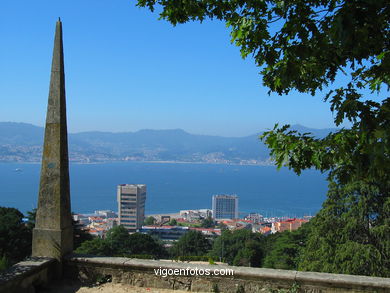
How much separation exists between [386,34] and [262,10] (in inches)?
41.2

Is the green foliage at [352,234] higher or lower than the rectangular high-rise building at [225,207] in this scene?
higher

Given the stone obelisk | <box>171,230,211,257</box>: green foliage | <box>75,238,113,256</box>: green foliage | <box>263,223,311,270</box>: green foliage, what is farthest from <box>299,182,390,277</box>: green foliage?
<box>171,230,211,257</box>: green foliage

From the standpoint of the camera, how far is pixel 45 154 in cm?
471

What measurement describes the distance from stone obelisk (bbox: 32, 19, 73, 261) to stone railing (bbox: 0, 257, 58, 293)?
0.17 metres

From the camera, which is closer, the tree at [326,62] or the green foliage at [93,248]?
the tree at [326,62]

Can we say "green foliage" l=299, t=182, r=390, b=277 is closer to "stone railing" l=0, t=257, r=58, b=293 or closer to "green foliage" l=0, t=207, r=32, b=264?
"stone railing" l=0, t=257, r=58, b=293

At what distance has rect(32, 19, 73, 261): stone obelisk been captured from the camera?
15.2 ft

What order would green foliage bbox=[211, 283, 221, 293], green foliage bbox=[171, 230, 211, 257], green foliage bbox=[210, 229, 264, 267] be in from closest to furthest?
green foliage bbox=[211, 283, 221, 293] < green foliage bbox=[210, 229, 264, 267] < green foliage bbox=[171, 230, 211, 257]

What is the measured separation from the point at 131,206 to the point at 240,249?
6175cm

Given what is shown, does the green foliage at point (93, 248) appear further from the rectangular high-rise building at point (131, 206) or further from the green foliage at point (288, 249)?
the rectangular high-rise building at point (131, 206)

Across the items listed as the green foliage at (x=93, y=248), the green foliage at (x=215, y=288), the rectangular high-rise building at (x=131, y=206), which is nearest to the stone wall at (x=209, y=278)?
the green foliage at (x=215, y=288)

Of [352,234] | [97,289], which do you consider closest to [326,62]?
[97,289]

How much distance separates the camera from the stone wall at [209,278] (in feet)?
13.0

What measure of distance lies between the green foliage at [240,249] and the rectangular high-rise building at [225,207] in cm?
7241
